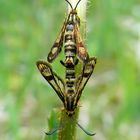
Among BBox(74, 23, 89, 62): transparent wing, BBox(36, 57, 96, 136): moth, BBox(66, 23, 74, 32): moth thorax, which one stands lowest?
BBox(36, 57, 96, 136): moth

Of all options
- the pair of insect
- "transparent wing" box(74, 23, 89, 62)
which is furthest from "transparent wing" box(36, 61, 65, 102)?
"transparent wing" box(74, 23, 89, 62)

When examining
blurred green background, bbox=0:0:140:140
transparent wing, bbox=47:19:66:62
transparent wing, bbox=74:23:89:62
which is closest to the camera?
transparent wing, bbox=74:23:89:62

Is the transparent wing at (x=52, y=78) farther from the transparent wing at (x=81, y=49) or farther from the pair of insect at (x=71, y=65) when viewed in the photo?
the transparent wing at (x=81, y=49)

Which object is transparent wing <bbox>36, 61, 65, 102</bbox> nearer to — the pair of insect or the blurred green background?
the pair of insect

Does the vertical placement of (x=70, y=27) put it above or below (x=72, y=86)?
above

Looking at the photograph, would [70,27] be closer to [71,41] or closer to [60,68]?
[71,41]

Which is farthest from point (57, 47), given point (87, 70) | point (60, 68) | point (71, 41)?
point (60, 68)

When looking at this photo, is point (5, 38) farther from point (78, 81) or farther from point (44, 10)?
point (78, 81)
